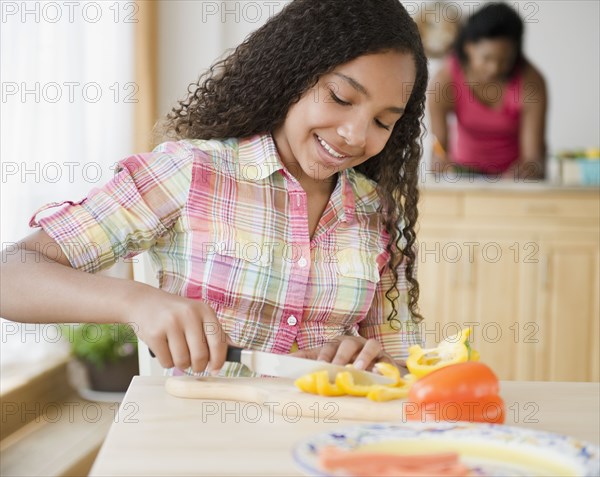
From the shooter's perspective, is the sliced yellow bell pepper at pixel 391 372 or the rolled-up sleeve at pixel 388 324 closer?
the sliced yellow bell pepper at pixel 391 372

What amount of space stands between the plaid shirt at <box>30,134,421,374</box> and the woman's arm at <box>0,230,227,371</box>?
19 centimetres

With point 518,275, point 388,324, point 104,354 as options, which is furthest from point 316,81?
point 518,275

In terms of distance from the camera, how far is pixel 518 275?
3188 millimetres

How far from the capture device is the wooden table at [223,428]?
0.69 m

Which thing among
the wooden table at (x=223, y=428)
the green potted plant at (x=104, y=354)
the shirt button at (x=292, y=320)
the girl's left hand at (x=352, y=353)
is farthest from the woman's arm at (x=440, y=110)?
the wooden table at (x=223, y=428)

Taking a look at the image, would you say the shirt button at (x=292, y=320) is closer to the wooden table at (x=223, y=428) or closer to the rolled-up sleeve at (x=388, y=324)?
the rolled-up sleeve at (x=388, y=324)

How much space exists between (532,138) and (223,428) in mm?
3044

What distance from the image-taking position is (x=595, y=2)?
4020 millimetres

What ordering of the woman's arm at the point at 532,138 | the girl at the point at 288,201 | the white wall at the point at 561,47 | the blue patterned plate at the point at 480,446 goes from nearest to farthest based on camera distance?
the blue patterned plate at the point at 480,446, the girl at the point at 288,201, the woman's arm at the point at 532,138, the white wall at the point at 561,47

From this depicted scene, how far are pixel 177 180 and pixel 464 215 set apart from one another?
6.56 feet

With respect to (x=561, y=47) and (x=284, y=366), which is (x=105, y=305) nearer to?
(x=284, y=366)

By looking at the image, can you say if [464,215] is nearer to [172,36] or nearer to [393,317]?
[172,36]

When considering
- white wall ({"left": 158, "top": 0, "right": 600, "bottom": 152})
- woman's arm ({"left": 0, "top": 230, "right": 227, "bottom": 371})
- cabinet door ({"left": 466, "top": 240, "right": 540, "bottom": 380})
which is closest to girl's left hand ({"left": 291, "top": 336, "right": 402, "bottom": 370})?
woman's arm ({"left": 0, "top": 230, "right": 227, "bottom": 371})

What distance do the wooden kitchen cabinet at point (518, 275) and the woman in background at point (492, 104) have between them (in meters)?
0.45
